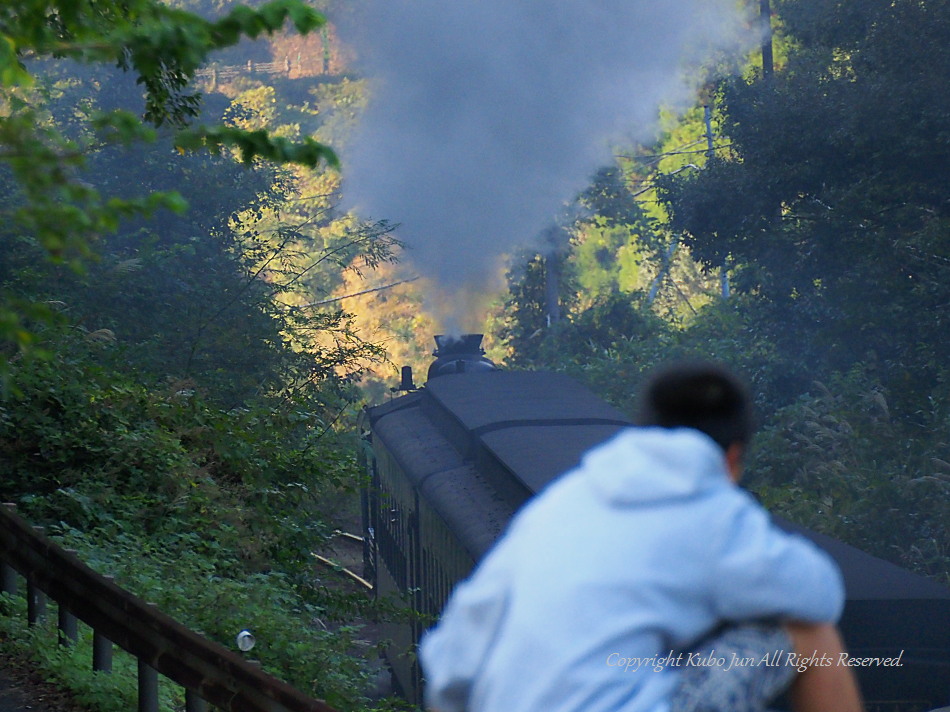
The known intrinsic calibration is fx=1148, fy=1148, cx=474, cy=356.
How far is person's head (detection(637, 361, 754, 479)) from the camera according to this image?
5.61 ft

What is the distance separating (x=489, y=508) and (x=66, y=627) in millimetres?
4063

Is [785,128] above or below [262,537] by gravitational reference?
above

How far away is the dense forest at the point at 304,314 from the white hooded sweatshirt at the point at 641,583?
59.3 inches

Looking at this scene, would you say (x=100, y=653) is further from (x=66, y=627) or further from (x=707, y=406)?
(x=707, y=406)

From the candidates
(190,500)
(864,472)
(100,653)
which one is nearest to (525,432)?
(190,500)

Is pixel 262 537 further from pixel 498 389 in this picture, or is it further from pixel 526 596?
pixel 526 596

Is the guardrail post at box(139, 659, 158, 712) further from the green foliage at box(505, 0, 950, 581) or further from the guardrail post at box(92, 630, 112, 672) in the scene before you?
the green foliage at box(505, 0, 950, 581)

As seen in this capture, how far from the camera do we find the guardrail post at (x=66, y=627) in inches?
193

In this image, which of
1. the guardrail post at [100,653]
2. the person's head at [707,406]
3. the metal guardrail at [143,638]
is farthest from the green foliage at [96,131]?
the guardrail post at [100,653]

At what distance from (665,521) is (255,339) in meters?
15.1

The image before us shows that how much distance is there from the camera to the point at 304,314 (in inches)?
736

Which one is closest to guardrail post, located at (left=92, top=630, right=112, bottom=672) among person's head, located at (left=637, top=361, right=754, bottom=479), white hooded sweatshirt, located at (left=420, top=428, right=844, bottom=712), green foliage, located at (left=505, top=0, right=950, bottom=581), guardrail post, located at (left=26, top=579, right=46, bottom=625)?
guardrail post, located at (left=26, top=579, right=46, bottom=625)

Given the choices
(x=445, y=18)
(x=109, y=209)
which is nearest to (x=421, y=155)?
(x=445, y=18)

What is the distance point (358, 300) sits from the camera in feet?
159
